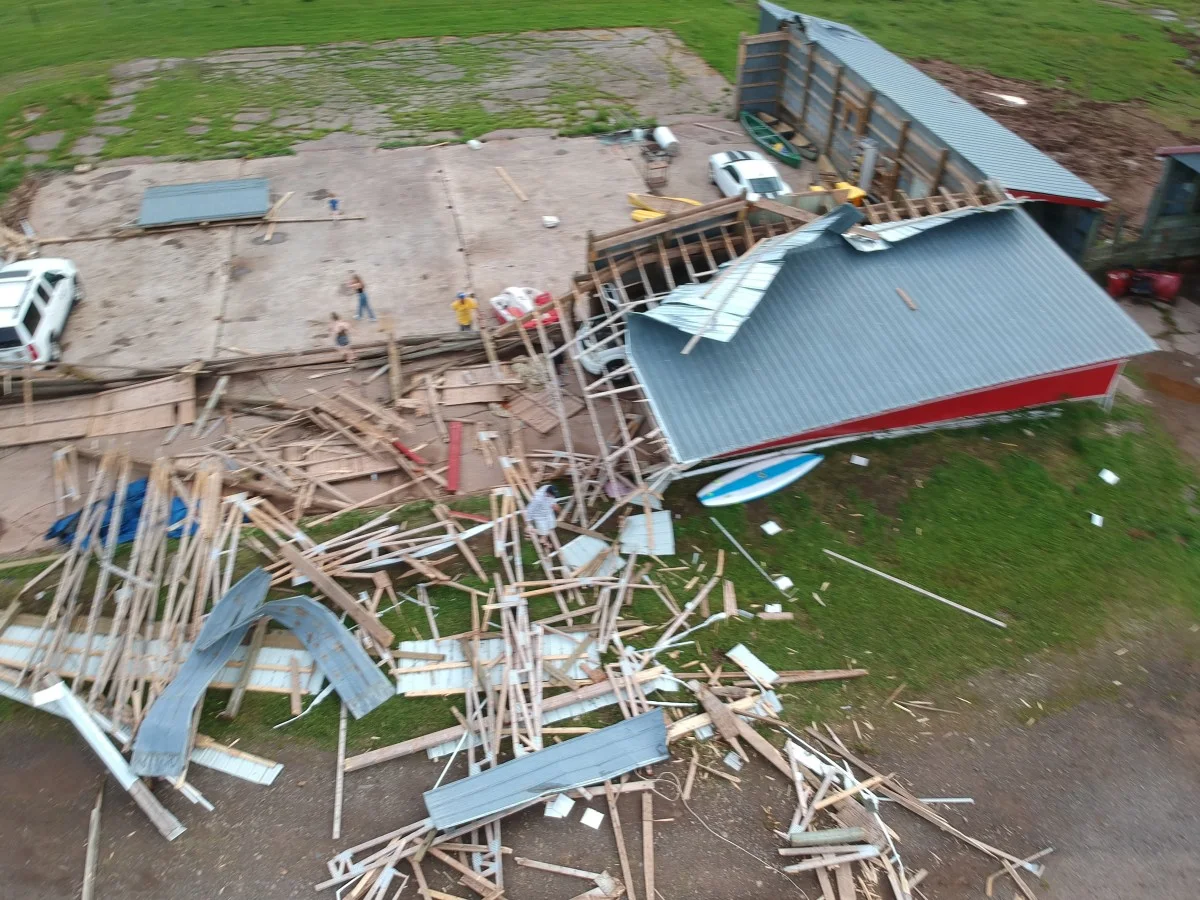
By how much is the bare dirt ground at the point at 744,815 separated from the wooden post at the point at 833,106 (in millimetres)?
20761

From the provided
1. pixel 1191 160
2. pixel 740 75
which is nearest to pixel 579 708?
pixel 1191 160

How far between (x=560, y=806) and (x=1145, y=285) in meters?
21.0

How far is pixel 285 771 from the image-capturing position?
12.9 metres

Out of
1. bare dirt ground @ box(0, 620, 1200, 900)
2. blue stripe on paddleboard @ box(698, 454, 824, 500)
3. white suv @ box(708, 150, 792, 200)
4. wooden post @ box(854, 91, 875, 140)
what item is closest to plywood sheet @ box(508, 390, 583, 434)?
blue stripe on paddleboard @ box(698, 454, 824, 500)

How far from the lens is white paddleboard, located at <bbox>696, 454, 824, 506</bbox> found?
16406 millimetres

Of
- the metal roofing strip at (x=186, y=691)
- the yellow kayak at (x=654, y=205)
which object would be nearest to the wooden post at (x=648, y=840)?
the metal roofing strip at (x=186, y=691)

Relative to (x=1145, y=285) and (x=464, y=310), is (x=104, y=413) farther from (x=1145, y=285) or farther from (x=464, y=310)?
(x=1145, y=285)

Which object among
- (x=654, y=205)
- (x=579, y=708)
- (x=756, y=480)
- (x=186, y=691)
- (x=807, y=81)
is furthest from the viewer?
(x=807, y=81)

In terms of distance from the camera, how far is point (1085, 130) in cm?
3069

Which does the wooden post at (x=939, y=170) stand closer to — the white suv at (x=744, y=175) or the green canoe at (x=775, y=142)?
the white suv at (x=744, y=175)

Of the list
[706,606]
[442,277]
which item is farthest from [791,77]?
[706,606]

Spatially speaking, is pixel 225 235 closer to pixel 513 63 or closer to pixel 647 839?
pixel 513 63

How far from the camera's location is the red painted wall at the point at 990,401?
56.1 ft

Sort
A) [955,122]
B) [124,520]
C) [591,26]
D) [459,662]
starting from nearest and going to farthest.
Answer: [459,662], [124,520], [955,122], [591,26]
